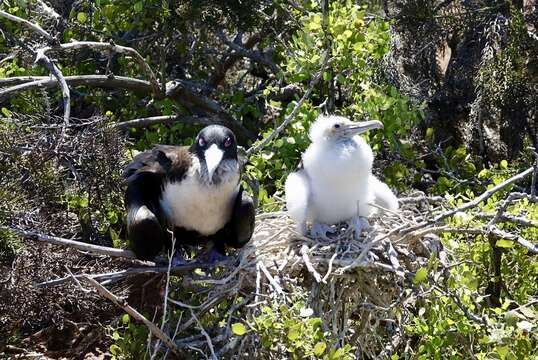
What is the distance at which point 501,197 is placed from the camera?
4.34m

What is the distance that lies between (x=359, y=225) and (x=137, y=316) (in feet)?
3.37

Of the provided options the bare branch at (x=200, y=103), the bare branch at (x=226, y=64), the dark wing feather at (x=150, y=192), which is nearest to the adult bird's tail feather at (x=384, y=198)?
the dark wing feather at (x=150, y=192)

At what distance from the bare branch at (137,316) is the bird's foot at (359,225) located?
2.75 feet

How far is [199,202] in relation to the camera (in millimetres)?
3795

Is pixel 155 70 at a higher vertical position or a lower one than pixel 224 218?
higher

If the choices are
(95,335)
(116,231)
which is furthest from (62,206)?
(95,335)

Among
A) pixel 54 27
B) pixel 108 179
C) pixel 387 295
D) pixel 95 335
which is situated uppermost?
pixel 54 27

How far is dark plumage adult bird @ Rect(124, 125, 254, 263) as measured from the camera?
3709mm

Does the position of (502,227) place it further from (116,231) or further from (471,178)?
(116,231)

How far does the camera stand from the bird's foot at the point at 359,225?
3.82m

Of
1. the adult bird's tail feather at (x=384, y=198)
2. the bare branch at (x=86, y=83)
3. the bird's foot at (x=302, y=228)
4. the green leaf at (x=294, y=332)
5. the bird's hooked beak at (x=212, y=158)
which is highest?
the bare branch at (x=86, y=83)

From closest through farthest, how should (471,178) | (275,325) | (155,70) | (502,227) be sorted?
1. (275,325)
2. (502,227)
3. (471,178)
4. (155,70)

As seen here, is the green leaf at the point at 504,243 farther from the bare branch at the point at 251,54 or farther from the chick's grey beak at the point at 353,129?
the bare branch at the point at 251,54

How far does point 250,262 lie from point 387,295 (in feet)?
1.78
